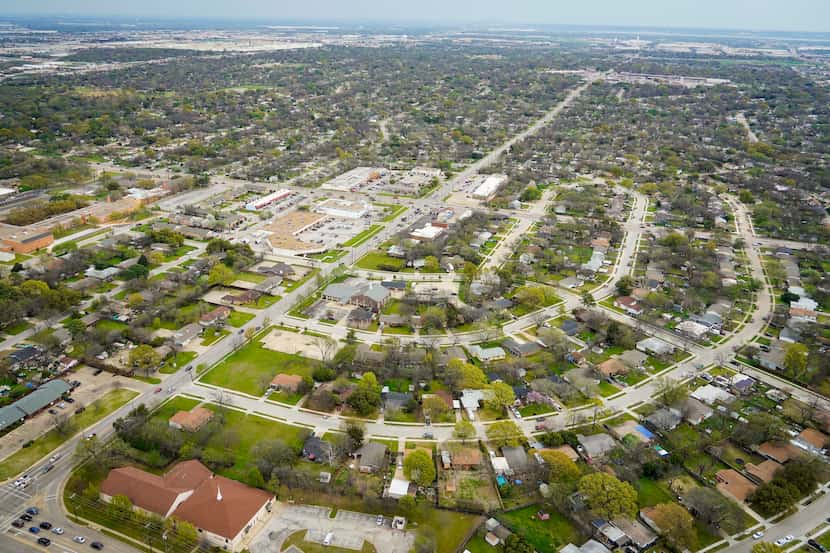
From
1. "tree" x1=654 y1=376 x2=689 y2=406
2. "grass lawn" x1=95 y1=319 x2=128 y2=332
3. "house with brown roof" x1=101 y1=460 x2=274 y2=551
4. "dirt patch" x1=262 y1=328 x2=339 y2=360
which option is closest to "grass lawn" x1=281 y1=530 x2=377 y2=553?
"house with brown roof" x1=101 y1=460 x2=274 y2=551

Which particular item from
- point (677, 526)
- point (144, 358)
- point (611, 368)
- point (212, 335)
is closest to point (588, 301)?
point (611, 368)

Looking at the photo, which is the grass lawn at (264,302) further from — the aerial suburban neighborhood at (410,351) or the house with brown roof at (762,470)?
the house with brown roof at (762,470)

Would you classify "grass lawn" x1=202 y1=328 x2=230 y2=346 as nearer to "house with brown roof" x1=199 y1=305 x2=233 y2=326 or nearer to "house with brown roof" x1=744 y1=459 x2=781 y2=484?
"house with brown roof" x1=199 y1=305 x2=233 y2=326

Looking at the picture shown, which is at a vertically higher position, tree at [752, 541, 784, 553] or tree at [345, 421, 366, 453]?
tree at [752, 541, 784, 553]

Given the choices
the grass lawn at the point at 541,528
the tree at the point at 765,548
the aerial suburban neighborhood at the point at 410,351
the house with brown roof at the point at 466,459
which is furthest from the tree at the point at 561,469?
the tree at the point at 765,548

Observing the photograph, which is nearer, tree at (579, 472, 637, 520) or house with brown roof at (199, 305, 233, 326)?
tree at (579, 472, 637, 520)

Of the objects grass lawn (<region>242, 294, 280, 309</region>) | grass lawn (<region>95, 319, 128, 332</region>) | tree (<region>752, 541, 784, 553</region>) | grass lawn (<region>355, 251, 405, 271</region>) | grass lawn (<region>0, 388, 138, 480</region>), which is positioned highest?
grass lawn (<region>355, 251, 405, 271</region>)

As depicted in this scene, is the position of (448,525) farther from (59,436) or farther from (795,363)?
(795,363)
